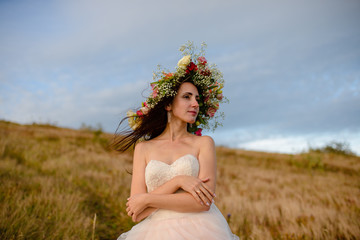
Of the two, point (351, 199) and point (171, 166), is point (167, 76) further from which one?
point (351, 199)

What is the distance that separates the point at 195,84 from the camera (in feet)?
12.6

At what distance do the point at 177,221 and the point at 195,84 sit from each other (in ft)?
6.57

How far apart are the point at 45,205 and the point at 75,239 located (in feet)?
5.54

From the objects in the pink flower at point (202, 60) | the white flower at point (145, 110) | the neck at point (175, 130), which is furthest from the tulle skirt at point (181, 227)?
the pink flower at point (202, 60)

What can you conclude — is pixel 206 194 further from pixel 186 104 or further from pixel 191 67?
pixel 191 67

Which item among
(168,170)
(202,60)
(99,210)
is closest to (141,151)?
(168,170)

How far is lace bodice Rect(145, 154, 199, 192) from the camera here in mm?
2988

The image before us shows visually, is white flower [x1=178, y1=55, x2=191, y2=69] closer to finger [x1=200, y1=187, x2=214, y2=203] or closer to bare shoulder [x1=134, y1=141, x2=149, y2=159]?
bare shoulder [x1=134, y1=141, x2=149, y2=159]

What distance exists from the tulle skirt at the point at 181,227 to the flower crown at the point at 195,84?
5.27ft

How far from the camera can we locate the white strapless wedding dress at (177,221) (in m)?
2.68

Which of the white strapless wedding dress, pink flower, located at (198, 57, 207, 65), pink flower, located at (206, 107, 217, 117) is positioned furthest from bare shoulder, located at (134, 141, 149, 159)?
pink flower, located at (198, 57, 207, 65)

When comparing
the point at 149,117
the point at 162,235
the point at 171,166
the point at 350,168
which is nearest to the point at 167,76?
the point at 149,117

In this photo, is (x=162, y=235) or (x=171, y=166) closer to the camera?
(x=162, y=235)

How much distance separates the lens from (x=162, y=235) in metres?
2.70
